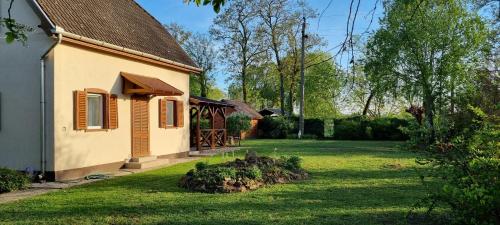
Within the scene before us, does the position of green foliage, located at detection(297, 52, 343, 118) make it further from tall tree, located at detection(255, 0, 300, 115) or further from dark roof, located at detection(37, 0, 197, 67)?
dark roof, located at detection(37, 0, 197, 67)

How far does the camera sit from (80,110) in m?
12.2

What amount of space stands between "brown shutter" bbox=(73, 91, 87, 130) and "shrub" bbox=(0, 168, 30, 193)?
6.83 ft

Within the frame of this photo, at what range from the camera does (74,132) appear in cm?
1214

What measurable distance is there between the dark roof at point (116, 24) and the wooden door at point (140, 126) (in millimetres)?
1789

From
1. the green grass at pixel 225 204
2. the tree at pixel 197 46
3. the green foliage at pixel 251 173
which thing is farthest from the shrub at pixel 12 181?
the tree at pixel 197 46

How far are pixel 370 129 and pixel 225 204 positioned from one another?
28.1 meters

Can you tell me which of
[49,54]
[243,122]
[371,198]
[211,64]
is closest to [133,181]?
[49,54]

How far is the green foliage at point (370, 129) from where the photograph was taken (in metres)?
34.4

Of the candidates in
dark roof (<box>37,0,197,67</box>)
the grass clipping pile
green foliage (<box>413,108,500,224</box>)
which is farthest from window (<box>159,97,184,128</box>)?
green foliage (<box>413,108,500,224</box>)

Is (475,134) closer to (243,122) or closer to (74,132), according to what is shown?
(74,132)

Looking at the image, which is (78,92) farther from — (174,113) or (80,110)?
(174,113)

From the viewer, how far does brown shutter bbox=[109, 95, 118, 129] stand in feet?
44.7

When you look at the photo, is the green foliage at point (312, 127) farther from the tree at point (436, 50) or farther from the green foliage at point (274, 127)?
the tree at point (436, 50)

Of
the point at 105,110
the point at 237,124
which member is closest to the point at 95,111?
the point at 105,110
